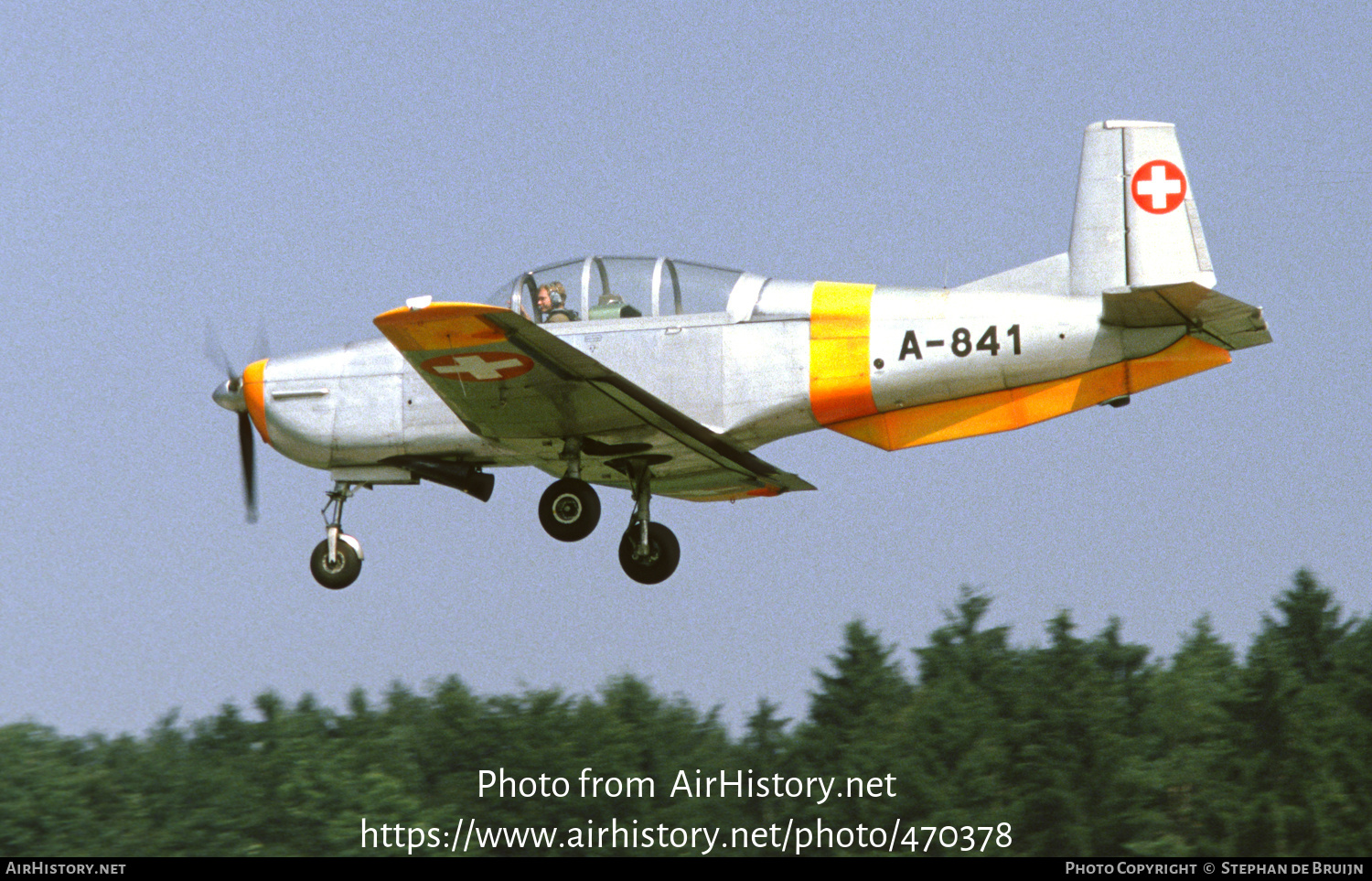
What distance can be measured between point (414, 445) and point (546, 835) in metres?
20.1

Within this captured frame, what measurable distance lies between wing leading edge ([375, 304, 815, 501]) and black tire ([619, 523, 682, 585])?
20.4 inches

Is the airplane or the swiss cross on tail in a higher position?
the swiss cross on tail

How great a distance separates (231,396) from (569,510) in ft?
11.5

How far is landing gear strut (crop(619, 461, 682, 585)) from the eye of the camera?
1295 centimetres

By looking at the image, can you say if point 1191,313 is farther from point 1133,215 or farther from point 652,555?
point 652,555

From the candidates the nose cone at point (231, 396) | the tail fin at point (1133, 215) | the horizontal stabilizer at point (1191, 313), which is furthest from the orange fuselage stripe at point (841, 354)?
the nose cone at point (231, 396)

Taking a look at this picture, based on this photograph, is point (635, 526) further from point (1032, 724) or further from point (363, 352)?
point (1032, 724)

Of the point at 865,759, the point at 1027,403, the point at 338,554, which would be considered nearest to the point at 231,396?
the point at 338,554

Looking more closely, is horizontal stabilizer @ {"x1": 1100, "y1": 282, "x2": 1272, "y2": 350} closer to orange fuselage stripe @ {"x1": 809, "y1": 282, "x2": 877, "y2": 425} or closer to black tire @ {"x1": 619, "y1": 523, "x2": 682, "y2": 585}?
orange fuselage stripe @ {"x1": 809, "y1": 282, "x2": 877, "y2": 425}

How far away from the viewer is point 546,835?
31.4 m

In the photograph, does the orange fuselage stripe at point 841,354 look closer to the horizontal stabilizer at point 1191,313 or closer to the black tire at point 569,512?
the horizontal stabilizer at point 1191,313

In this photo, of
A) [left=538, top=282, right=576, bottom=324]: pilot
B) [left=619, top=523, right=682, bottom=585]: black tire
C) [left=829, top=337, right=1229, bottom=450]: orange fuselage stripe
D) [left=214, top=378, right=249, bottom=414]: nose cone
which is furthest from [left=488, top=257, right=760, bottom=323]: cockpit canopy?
[left=214, top=378, right=249, bottom=414]: nose cone

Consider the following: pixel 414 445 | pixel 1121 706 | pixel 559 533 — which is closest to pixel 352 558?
pixel 414 445

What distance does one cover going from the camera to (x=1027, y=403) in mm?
11758
